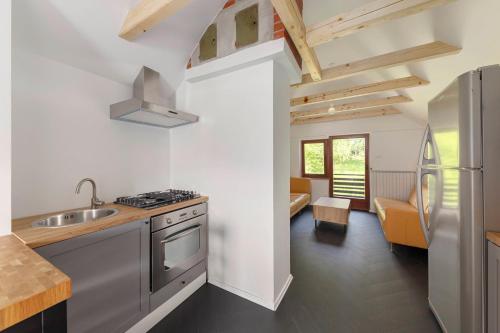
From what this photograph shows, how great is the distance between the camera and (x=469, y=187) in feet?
3.53

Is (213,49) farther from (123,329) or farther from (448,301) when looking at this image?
(448,301)

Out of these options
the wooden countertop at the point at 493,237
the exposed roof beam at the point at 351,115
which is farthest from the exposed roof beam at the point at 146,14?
the exposed roof beam at the point at 351,115

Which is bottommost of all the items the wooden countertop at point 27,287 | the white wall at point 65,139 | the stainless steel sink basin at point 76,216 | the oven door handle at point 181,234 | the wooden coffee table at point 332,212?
the wooden coffee table at point 332,212

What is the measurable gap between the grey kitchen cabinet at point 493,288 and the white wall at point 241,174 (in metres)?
1.30

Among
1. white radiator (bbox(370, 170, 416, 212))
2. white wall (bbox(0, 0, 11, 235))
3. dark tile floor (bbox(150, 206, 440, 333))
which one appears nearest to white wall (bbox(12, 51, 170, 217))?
white wall (bbox(0, 0, 11, 235))

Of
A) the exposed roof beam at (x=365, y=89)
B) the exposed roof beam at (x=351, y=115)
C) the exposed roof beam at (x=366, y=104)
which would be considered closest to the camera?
the exposed roof beam at (x=365, y=89)

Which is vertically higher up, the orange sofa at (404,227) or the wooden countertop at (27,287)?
the wooden countertop at (27,287)

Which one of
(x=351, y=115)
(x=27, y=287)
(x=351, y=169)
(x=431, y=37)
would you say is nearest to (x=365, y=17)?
(x=431, y=37)

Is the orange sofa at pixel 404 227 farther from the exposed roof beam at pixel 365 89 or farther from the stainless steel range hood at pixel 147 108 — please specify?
the stainless steel range hood at pixel 147 108

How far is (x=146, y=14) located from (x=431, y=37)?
2.58 metres

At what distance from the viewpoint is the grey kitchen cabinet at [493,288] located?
978 mm

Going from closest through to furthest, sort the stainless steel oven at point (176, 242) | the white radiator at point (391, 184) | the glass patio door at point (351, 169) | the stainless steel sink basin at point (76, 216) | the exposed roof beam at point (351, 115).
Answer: the stainless steel sink basin at point (76, 216) < the stainless steel oven at point (176, 242) < the white radiator at point (391, 184) < the exposed roof beam at point (351, 115) < the glass patio door at point (351, 169)

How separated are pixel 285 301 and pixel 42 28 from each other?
299 cm

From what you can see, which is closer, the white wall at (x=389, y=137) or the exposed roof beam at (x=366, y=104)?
the exposed roof beam at (x=366, y=104)
